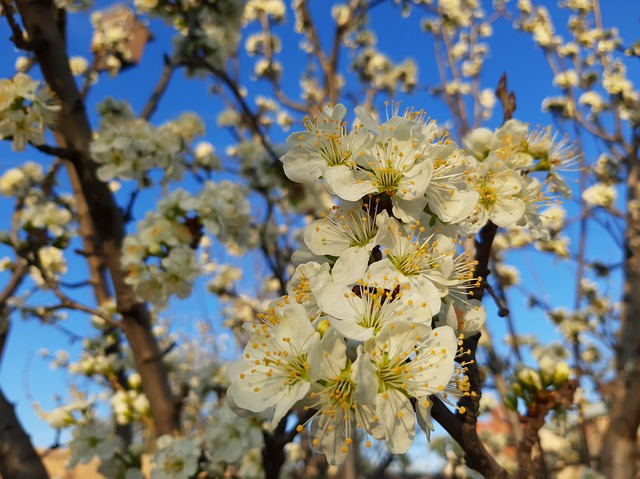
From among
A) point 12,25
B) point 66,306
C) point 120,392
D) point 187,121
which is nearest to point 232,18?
point 187,121

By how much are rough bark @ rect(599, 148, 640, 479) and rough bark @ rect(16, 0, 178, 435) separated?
2025 mm

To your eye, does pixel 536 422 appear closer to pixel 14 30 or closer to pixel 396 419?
pixel 396 419

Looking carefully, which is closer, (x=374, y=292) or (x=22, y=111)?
(x=374, y=292)

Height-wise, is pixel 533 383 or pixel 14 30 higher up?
pixel 14 30

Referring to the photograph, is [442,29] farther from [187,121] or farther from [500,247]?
[187,121]

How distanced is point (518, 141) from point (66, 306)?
6.20 feet

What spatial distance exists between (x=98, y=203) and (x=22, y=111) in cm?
52

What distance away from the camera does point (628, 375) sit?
A: 2.76m

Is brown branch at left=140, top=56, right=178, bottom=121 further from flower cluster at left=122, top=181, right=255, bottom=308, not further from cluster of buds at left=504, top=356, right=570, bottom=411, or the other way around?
cluster of buds at left=504, top=356, right=570, bottom=411

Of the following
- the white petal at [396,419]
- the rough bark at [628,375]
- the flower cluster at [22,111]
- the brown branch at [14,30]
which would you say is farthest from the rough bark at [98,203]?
the rough bark at [628,375]

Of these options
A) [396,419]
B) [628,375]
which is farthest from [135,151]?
[628,375]

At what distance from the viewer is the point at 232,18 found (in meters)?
3.44

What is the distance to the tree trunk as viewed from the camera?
174cm

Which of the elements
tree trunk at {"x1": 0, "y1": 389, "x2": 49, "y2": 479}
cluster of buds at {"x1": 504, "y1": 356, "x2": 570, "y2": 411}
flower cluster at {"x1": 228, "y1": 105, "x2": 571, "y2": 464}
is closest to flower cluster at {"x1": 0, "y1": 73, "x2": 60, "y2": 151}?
tree trunk at {"x1": 0, "y1": 389, "x2": 49, "y2": 479}
